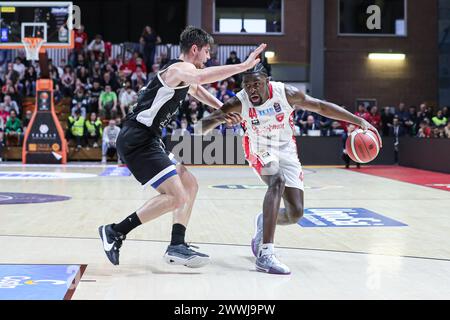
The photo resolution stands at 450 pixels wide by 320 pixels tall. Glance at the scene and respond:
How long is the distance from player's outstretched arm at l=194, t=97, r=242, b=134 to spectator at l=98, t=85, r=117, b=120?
15319 mm

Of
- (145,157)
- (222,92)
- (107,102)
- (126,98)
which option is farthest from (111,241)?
(107,102)

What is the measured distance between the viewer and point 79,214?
7949mm

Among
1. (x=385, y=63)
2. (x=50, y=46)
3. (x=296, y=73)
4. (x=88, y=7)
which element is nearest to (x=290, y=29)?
(x=296, y=73)

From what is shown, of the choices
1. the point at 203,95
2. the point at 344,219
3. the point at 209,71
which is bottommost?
the point at 344,219

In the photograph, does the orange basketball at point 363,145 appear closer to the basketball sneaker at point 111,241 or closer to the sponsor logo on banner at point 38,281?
the basketball sneaker at point 111,241

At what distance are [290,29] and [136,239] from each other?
19453 mm

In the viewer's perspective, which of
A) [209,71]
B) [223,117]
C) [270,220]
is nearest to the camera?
[209,71]

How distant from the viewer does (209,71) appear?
178 inches

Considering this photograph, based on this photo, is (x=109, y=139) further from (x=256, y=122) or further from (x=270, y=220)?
(x=270, y=220)

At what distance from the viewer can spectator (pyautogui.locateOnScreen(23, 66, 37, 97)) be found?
21.3 metres

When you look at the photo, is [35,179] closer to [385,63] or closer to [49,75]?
[49,75]

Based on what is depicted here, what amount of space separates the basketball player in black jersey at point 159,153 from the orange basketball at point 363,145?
1.56 metres

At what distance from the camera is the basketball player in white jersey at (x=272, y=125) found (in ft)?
16.5

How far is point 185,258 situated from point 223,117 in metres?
1.17
